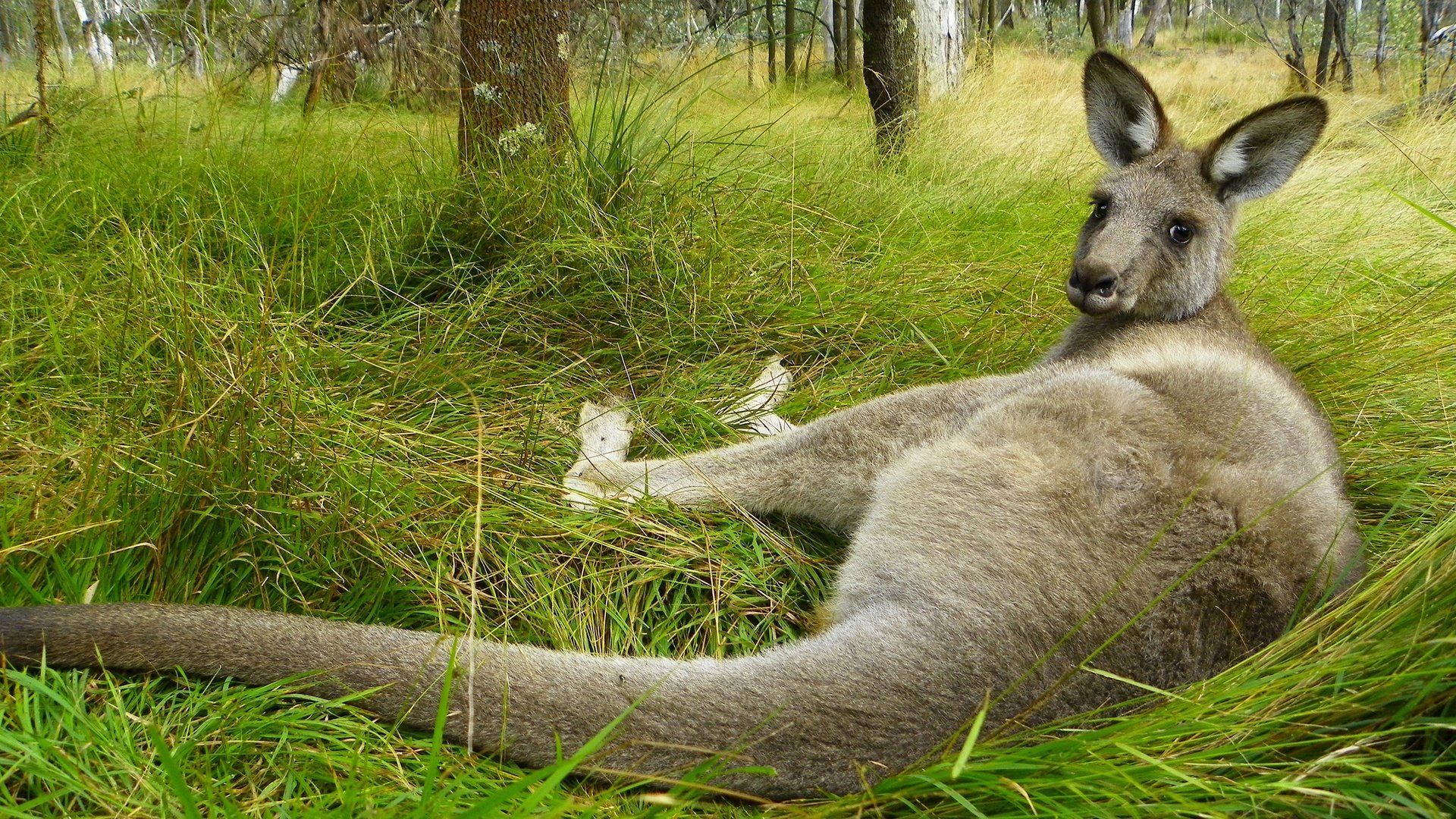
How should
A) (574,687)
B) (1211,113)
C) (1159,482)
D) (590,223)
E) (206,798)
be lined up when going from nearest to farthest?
(206,798), (574,687), (1159,482), (590,223), (1211,113)

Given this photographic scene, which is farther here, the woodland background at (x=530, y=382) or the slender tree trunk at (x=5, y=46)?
the slender tree trunk at (x=5, y=46)

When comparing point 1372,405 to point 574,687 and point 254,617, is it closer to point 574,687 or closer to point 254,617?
point 574,687

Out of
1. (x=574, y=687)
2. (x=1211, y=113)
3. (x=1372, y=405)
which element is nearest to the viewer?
(x=574, y=687)

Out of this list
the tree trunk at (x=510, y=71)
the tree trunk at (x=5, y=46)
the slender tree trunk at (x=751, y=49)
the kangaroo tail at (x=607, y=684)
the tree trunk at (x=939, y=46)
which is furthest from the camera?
the tree trunk at (x=5, y=46)

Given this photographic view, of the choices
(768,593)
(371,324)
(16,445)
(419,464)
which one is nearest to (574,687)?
(768,593)

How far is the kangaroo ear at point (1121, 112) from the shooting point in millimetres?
3930

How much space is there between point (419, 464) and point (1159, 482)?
7.12 ft

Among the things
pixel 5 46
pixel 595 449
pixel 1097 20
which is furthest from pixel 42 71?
pixel 1097 20

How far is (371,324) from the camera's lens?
3.95 meters

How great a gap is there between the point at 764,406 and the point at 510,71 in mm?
2038

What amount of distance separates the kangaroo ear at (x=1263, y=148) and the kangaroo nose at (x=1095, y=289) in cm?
69

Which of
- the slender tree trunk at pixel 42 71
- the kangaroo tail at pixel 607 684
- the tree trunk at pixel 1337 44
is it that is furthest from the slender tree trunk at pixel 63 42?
the tree trunk at pixel 1337 44

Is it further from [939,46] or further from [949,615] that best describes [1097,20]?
[949,615]

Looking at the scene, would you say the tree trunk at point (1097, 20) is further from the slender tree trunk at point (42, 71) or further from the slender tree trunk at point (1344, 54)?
the slender tree trunk at point (42, 71)
